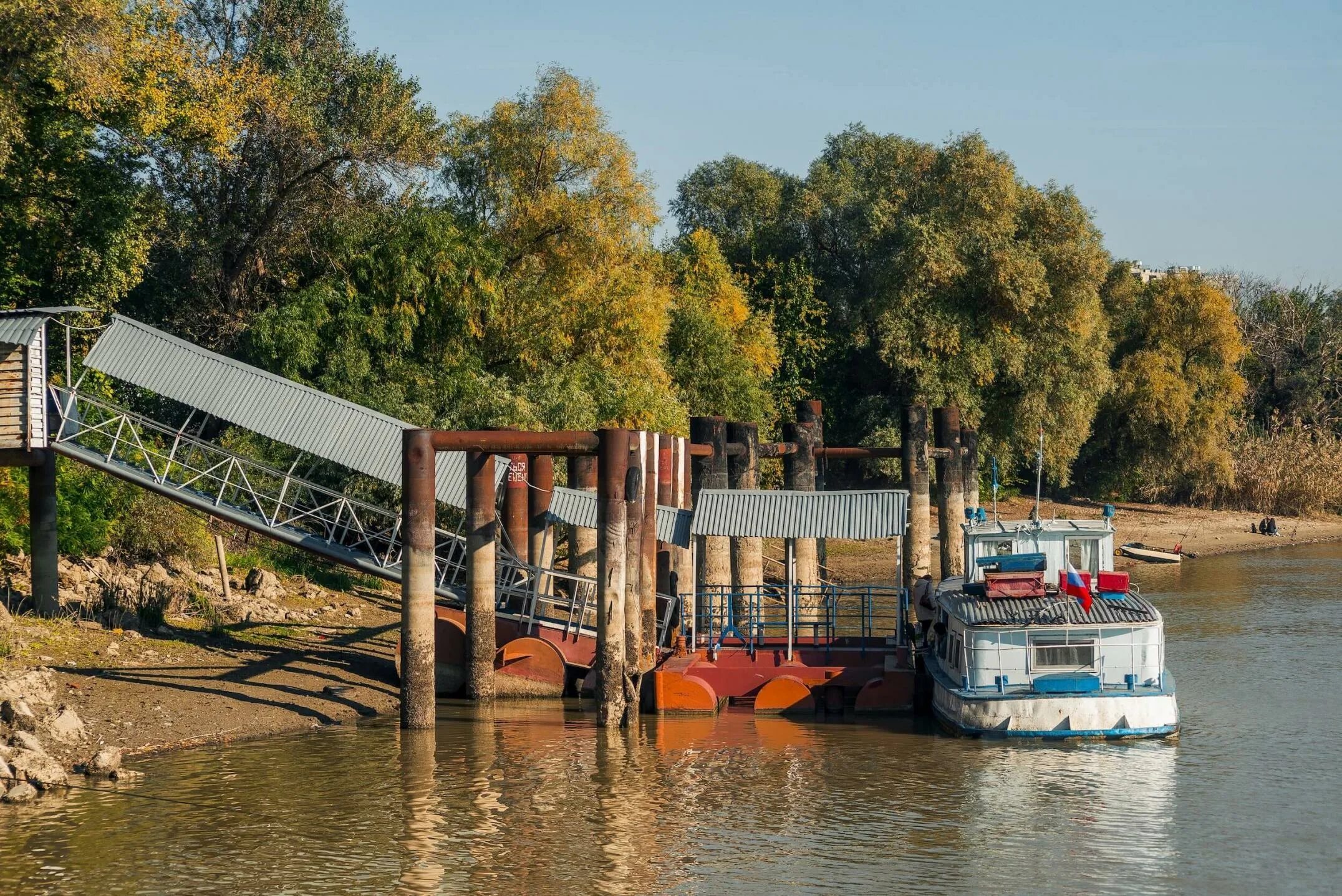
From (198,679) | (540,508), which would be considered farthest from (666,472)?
(198,679)

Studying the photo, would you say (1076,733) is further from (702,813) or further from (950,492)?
(950,492)

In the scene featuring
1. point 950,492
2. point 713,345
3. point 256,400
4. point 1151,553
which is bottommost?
point 1151,553

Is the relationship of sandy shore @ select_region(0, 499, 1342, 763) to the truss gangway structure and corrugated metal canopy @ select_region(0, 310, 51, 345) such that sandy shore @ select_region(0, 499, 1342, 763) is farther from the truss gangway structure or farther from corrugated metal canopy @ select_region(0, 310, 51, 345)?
corrugated metal canopy @ select_region(0, 310, 51, 345)

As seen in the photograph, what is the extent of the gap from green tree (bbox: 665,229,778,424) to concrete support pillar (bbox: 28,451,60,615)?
80.0 ft

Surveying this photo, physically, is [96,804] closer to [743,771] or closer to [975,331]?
[743,771]

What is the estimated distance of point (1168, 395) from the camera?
6775 centimetres

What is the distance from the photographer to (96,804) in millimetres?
19688

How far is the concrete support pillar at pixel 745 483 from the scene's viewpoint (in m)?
33.8

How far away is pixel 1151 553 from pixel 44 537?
137 ft

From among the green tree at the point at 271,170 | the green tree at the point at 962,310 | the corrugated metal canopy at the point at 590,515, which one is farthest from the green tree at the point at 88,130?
the green tree at the point at 962,310

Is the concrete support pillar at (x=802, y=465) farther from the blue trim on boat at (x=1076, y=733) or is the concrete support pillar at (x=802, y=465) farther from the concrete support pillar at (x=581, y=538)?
the blue trim on boat at (x=1076, y=733)

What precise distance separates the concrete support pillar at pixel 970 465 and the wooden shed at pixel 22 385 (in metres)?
25.6

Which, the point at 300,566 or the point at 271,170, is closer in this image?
the point at 300,566

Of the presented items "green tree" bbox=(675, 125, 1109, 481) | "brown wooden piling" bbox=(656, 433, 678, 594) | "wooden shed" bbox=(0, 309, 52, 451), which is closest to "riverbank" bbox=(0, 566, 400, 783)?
"wooden shed" bbox=(0, 309, 52, 451)
